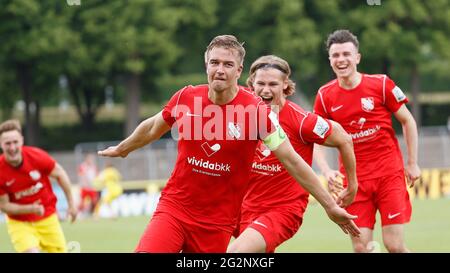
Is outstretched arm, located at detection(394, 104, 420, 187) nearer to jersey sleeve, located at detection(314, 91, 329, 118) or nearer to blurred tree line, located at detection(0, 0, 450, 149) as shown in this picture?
jersey sleeve, located at detection(314, 91, 329, 118)

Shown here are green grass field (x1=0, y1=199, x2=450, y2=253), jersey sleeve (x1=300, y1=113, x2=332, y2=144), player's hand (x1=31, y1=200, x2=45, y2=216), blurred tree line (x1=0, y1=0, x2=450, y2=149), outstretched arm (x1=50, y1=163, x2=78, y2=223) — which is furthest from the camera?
blurred tree line (x1=0, y1=0, x2=450, y2=149)

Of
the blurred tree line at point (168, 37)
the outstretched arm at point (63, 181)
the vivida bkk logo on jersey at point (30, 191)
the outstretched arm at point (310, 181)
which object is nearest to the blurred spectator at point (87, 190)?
the blurred tree line at point (168, 37)

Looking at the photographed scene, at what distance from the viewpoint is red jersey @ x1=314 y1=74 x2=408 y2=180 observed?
34.9ft

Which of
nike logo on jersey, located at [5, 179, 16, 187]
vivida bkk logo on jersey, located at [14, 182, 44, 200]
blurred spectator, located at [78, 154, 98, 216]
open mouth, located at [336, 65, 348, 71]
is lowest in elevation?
blurred spectator, located at [78, 154, 98, 216]

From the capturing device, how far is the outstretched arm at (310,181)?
26.3 ft

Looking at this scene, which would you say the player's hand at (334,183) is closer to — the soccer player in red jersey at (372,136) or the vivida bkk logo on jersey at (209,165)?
the soccer player in red jersey at (372,136)

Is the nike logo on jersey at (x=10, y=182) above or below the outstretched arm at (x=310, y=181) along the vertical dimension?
below

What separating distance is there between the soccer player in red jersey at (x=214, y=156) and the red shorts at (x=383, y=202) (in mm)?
2406

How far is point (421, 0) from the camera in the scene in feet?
136

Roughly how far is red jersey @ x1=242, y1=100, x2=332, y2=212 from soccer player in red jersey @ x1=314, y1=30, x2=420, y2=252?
1.31 metres

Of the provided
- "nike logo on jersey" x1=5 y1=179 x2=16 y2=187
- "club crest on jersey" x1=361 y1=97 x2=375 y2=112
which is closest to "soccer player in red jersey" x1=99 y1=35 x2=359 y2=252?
"club crest on jersey" x1=361 y1=97 x2=375 y2=112

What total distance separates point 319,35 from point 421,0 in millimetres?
4571

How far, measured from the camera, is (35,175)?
39.8 feet
